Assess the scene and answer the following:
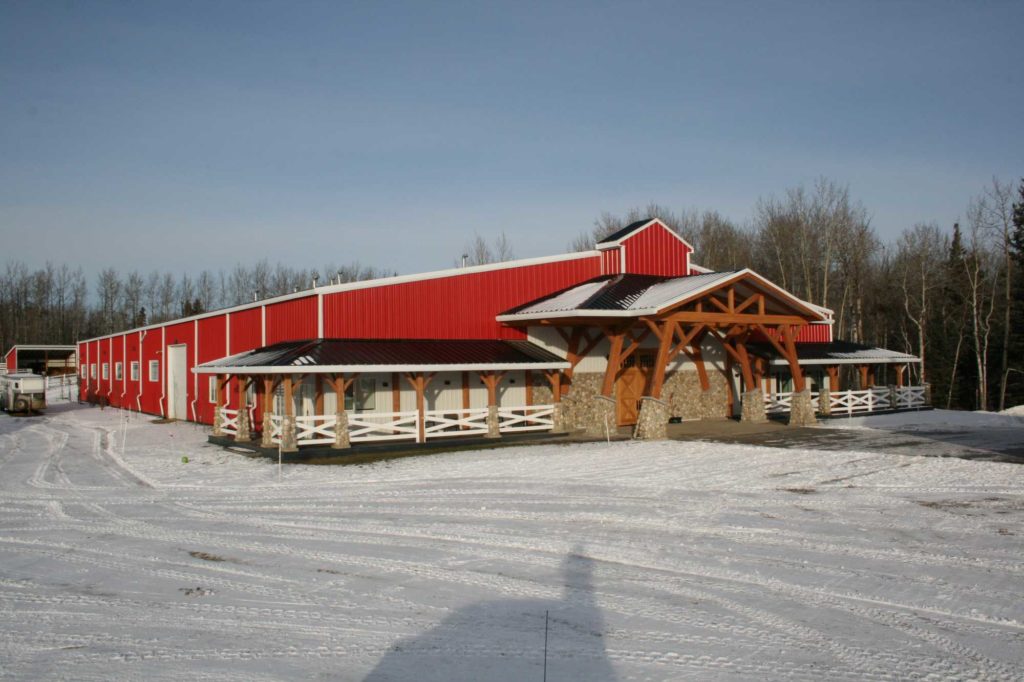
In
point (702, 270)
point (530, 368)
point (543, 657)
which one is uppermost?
point (702, 270)

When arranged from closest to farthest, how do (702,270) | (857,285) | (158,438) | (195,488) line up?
1. (195,488)
2. (158,438)
3. (702,270)
4. (857,285)

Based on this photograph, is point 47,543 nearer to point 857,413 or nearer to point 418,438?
point 418,438

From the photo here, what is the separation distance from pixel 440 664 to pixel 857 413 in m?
28.3

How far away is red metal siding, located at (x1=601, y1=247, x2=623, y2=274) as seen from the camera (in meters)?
26.8

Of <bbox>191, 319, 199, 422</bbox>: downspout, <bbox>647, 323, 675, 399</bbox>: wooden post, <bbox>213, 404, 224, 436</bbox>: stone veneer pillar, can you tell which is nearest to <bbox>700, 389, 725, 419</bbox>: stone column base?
<bbox>647, 323, 675, 399</bbox>: wooden post

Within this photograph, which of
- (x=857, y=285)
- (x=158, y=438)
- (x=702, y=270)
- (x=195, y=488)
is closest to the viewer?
(x=195, y=488)

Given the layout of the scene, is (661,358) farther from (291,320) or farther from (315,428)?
(291,320)

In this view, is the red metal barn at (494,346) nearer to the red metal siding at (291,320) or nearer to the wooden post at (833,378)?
the red metal siding at (291,320)

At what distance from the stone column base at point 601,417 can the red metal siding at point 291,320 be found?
784 centimetres

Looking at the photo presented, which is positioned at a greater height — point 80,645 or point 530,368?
point 530,368

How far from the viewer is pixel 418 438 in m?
20.6

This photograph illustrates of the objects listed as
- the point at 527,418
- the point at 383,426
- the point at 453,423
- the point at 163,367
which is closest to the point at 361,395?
the point at 383,426

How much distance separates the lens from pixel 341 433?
63.4 ft

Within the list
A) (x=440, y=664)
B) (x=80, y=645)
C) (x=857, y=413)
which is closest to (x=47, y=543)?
(x=80, y=645)
